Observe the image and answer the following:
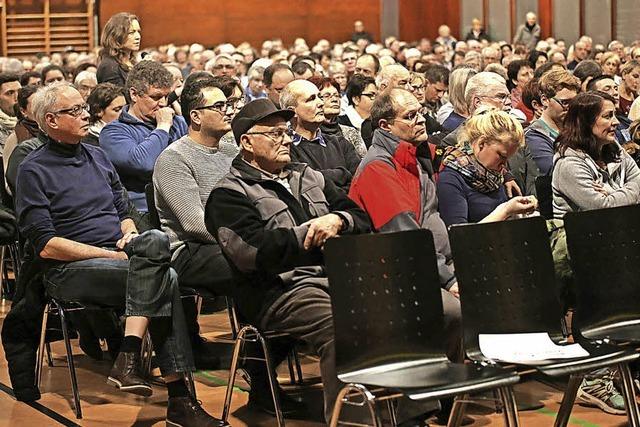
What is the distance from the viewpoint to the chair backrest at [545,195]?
5.29 meters

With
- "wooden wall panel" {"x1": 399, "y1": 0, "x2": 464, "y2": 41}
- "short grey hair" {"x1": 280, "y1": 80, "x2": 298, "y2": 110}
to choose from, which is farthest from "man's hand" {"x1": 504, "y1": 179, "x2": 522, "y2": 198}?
"wooden wall panel" {"x1": 399, "y1": 0, "x2": 464, "y2": 41}

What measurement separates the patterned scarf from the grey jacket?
0.39m

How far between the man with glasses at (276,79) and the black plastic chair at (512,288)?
3.73 m

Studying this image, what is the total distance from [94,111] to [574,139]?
2.60m

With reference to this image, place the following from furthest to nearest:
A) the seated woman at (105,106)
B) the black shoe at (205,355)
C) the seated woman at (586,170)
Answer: the seated woman at (105,106)
the black shoe at (205,355)
the seated woman at (586,170)

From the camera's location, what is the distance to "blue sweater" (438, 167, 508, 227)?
4777 millimetres

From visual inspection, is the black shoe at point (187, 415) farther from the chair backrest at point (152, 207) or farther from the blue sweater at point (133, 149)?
the blue sweater at point (133, 149)

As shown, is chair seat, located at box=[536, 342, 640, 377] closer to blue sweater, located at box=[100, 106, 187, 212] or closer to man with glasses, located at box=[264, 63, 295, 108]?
blue sweater, located at box=[100, 106, 187, 212]

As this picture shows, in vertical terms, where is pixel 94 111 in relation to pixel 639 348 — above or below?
above

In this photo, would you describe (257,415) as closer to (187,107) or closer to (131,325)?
(131,325)

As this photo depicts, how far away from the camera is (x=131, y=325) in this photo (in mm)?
4520

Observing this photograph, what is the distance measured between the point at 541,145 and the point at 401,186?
1.44 meters

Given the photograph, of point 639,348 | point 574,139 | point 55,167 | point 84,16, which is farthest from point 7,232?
point 84,16

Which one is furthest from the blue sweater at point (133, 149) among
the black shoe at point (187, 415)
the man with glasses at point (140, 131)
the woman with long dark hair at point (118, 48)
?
the black shoe at point (187, 415)
